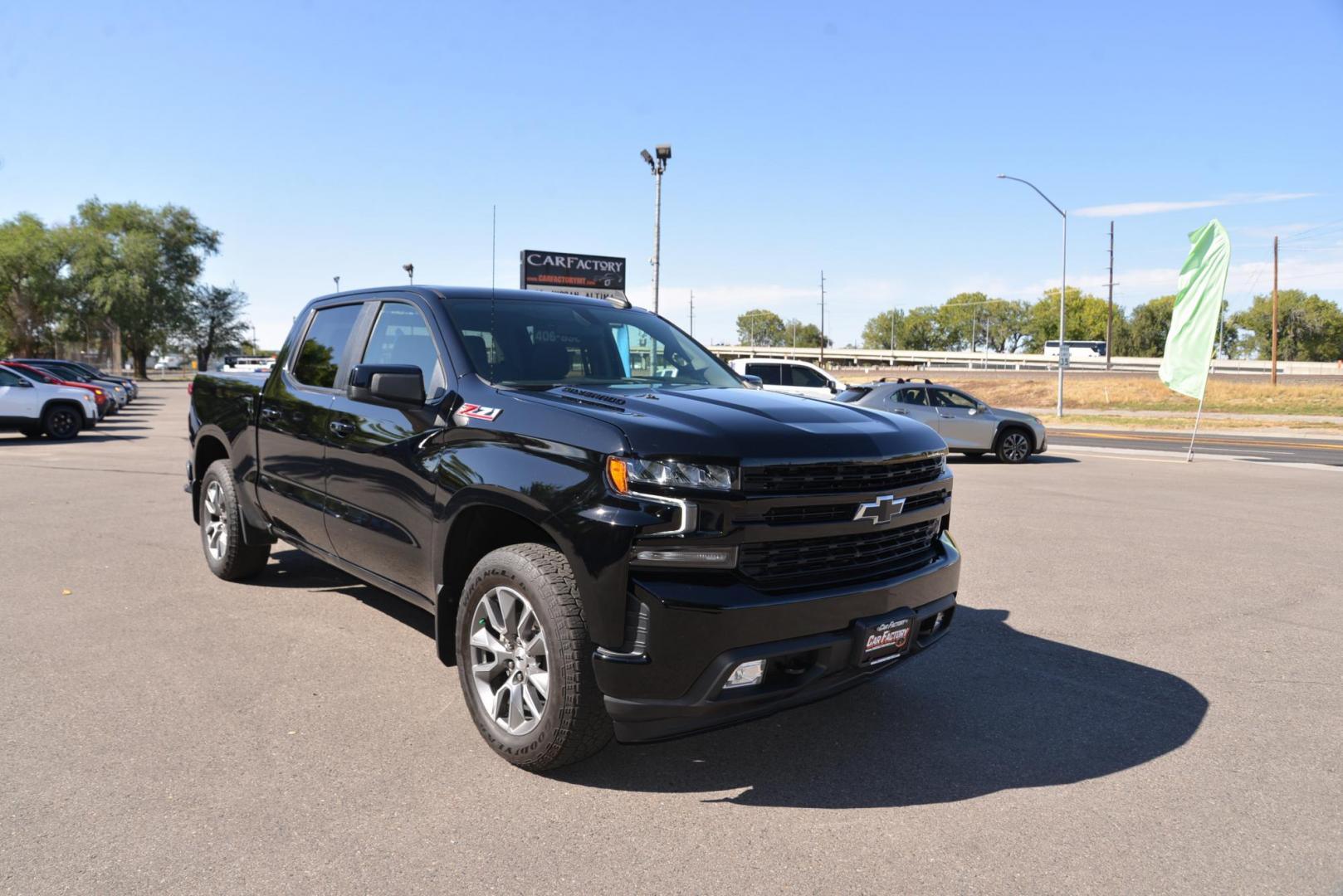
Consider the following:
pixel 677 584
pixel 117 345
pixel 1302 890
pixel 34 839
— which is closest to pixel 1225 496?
pixel 1302 890

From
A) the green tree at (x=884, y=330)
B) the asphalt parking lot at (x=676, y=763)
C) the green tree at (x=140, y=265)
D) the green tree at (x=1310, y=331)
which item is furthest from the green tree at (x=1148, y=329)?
the asphalt parking lot at (x=676, y=763)

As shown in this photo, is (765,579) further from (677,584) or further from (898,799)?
(898,799)

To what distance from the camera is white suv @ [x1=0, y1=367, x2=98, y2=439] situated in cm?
1933

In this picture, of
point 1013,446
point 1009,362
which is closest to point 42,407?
point 1013,446

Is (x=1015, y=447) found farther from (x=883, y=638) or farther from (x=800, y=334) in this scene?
(x=800, y=334)

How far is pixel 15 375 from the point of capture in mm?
19688

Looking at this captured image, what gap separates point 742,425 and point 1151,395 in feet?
161

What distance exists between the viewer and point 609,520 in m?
3.24

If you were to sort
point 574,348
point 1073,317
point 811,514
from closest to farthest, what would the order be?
point 811,514 → point 574,348 → point 1073,317

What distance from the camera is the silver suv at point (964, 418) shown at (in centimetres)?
1803

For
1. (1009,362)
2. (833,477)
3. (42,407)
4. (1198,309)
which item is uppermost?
(1009,362)

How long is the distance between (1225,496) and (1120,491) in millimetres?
1246

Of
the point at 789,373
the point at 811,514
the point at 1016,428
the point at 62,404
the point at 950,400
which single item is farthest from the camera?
the point at 789,373

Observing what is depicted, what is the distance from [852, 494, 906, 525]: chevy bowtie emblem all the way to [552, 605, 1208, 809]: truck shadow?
3.27ft
